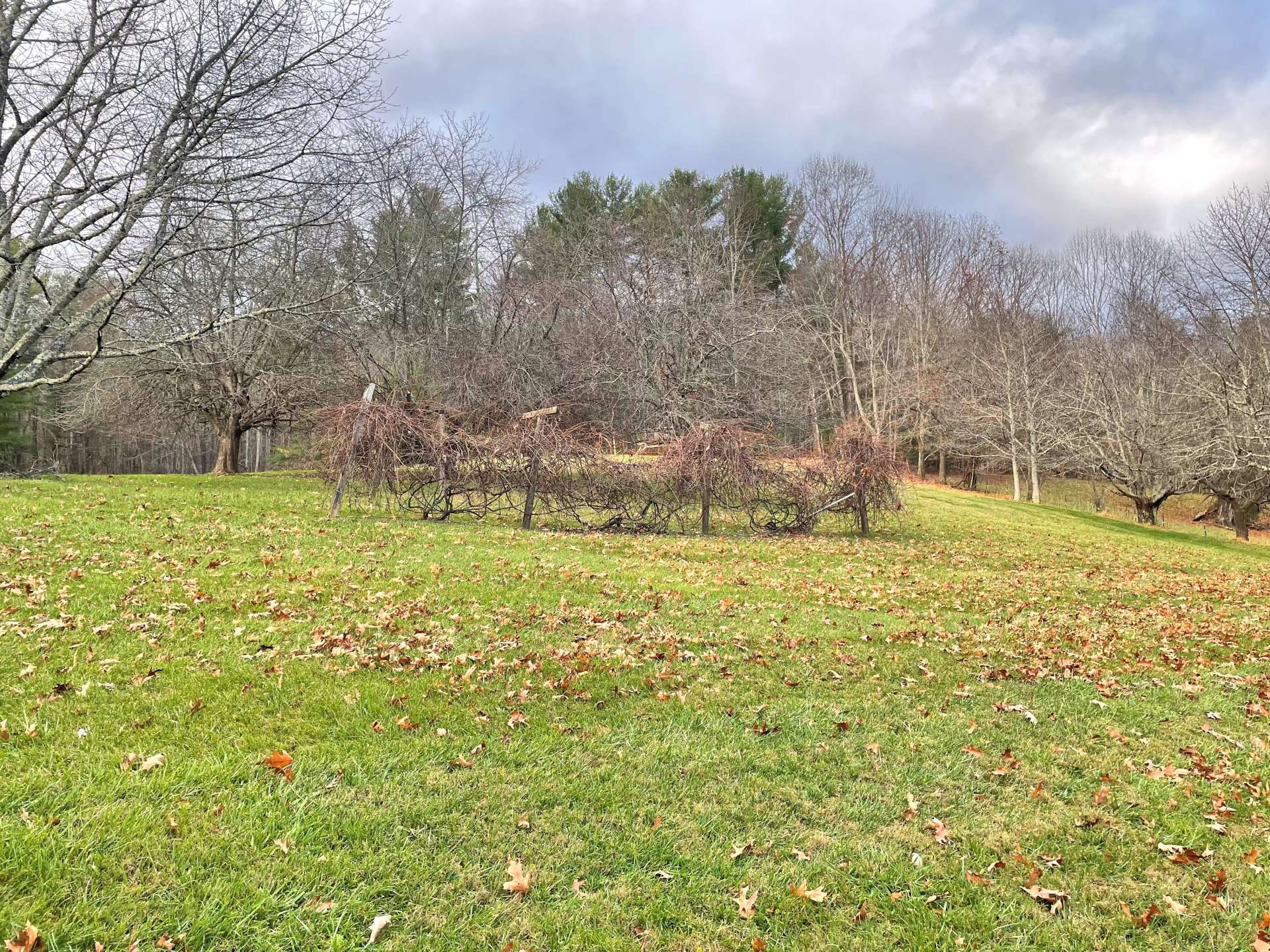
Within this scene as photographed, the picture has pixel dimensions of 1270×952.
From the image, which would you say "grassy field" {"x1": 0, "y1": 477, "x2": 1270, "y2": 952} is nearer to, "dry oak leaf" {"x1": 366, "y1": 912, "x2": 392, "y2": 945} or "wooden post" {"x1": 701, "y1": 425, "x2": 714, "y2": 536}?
"dry oak leaf" {"x1": 366, "y1": 912, "x2": 392, "y2": 945}

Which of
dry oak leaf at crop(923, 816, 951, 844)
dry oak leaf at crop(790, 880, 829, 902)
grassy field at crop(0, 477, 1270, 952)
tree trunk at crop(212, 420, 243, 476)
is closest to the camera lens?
grassy field at crop(0, 477, 1270, 952)

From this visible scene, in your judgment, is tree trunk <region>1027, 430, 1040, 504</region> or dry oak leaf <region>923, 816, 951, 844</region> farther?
tree trunk <region>1027, 430, 1040, 504</region>

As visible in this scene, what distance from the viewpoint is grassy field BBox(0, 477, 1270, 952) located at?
248 cm

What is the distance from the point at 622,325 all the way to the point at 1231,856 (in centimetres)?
2061

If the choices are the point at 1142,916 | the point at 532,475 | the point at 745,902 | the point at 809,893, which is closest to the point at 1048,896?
the point at 1142,916

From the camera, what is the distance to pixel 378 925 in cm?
230

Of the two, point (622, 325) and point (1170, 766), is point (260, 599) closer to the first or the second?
point (1170, 766)

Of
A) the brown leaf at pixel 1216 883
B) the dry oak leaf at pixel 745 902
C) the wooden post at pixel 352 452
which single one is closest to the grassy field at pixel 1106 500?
the wooden post at pixel 352 452

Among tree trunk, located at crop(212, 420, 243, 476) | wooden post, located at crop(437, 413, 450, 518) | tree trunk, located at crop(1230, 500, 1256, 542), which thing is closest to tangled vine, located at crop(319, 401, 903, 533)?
wooden post, located at crop(437, 413, 450, 518)

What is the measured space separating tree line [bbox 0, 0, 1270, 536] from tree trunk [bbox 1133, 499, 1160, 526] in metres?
0.09

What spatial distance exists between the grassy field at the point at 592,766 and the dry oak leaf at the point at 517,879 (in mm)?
22

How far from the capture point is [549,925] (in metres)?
2.41

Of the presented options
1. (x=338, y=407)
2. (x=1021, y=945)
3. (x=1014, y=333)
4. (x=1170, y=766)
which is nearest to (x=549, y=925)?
(x=1021, y=945)

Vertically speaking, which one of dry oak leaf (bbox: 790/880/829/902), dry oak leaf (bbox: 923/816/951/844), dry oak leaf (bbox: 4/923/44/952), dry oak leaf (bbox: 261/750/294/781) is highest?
dry oak leaf (bbox: 261/750/294/781)
